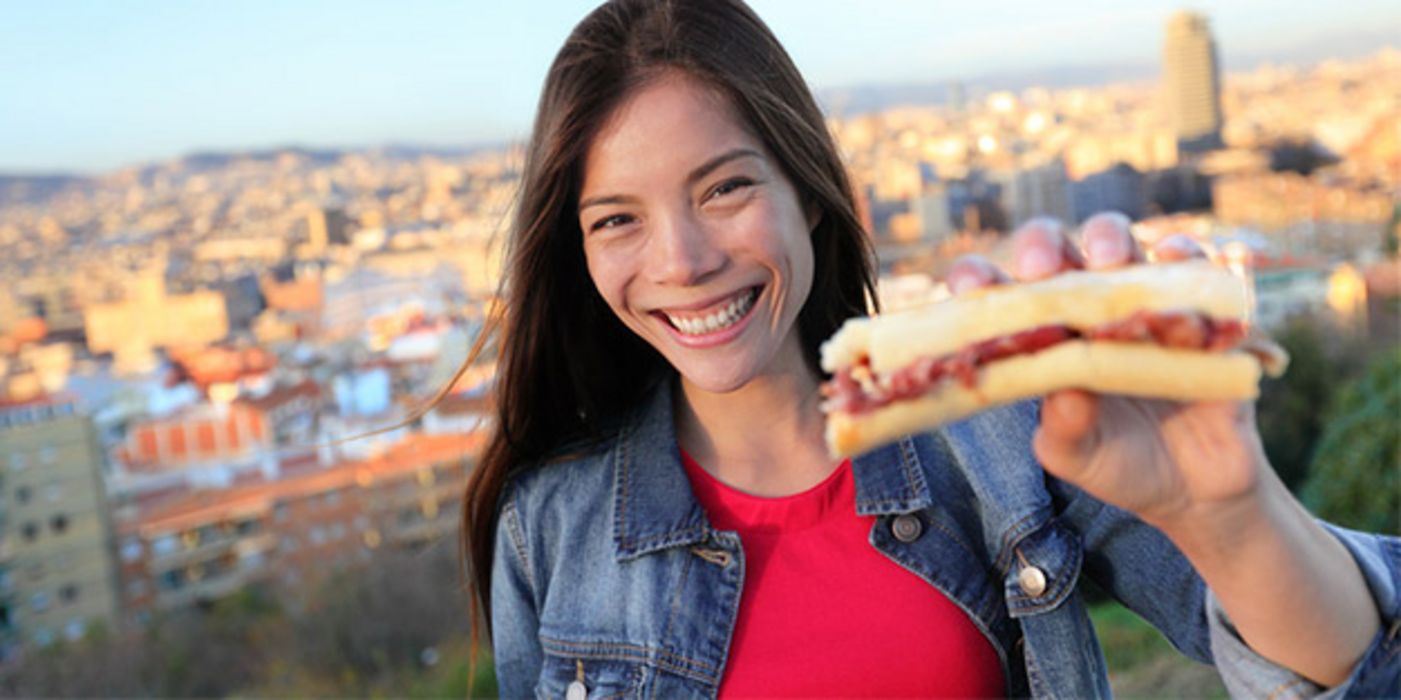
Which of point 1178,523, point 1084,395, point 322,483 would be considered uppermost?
point 1084,395

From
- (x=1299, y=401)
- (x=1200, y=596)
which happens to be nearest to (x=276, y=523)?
(x=1299, y=401)

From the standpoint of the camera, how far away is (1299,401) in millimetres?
14969

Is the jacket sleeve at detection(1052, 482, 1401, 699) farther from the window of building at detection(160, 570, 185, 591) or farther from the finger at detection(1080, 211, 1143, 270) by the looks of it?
the window of building at detection(160, 570, 185, 591)

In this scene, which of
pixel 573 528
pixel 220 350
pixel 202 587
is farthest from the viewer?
pixel 220 350

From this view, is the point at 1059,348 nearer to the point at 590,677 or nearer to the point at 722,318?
the point at 722,318

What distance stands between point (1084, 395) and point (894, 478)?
2.02 ft

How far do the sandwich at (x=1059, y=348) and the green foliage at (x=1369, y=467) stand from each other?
232 inches

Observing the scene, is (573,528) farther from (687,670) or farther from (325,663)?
(325,663)

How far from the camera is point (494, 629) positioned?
210 cm

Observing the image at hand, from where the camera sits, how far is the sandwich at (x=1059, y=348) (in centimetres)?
123

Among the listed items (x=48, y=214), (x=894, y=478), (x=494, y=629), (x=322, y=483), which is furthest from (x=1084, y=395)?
(x=48, y=214)

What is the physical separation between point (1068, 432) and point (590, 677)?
3.19 ft

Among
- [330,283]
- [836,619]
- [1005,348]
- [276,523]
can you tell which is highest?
[1005,348]

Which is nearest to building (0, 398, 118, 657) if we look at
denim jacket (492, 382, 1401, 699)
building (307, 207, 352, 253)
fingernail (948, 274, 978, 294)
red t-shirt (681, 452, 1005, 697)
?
building (307, 207, 352, 253)
